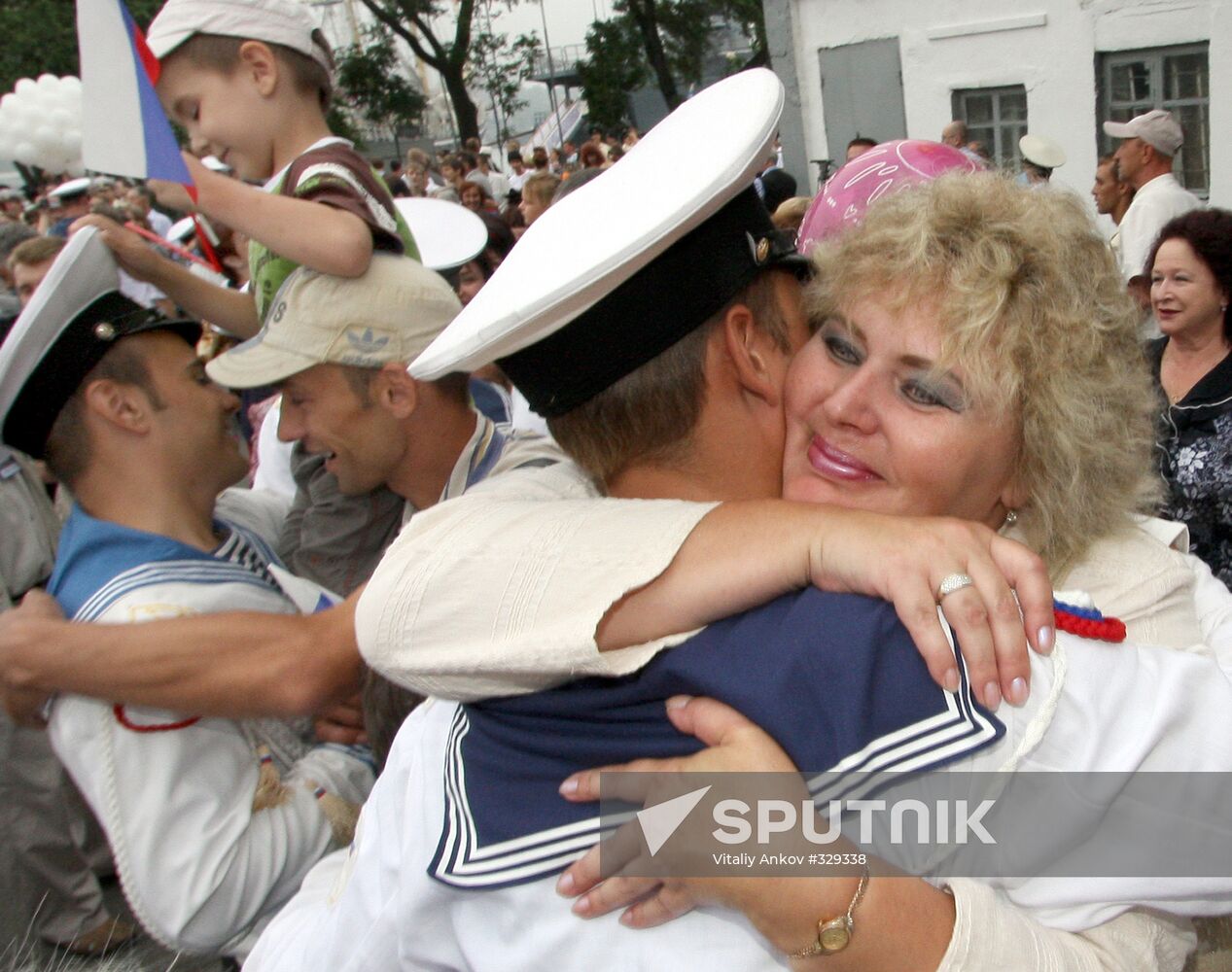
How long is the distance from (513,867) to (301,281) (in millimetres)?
1617

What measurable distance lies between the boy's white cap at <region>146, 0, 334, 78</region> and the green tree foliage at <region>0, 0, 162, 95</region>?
29.8 metres

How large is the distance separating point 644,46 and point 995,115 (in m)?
24.0

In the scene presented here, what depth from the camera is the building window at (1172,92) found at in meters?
9.93

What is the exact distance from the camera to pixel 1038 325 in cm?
141

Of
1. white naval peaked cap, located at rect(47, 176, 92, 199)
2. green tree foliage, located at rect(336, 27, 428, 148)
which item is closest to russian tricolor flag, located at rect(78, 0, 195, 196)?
white naval peaked cap, located at rect(47, 176, 92, 199)

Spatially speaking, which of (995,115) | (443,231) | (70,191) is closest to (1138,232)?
(443,231)

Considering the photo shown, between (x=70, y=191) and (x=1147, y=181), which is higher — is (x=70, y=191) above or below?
above

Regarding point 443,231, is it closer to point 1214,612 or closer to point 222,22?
point 222,22

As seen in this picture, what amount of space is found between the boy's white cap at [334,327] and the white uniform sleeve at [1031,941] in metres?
1.72

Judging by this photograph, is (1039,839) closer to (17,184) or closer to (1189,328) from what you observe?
(1189,328)

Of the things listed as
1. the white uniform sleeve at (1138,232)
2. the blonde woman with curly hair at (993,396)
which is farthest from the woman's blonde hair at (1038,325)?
the white uniform sleeve at (1138,232)

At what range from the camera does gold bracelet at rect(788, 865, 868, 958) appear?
3.44 ft

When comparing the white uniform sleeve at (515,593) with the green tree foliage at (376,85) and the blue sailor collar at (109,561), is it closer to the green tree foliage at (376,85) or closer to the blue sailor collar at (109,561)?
the blue sailor collar at (109,561)

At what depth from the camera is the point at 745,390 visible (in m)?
1.42
